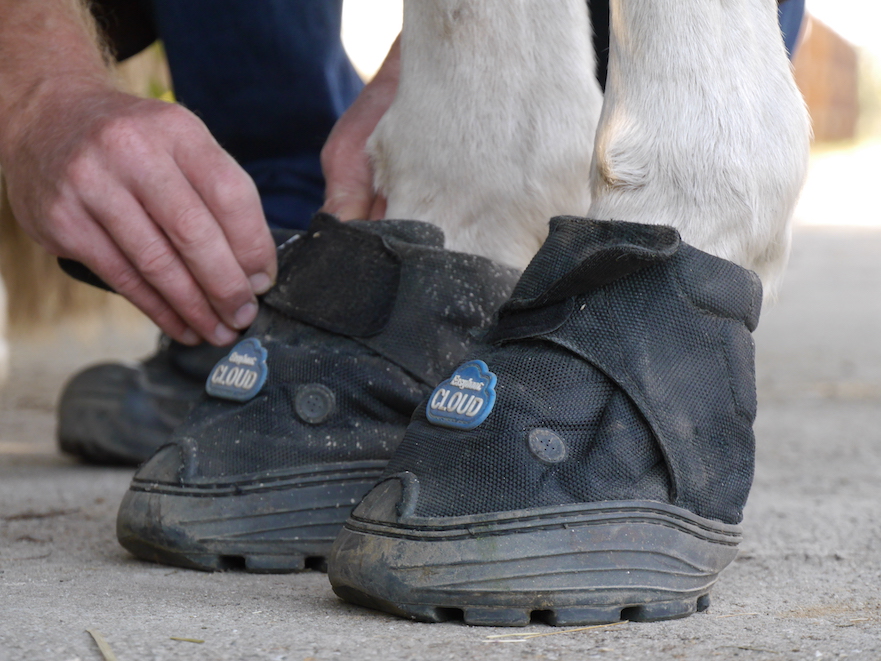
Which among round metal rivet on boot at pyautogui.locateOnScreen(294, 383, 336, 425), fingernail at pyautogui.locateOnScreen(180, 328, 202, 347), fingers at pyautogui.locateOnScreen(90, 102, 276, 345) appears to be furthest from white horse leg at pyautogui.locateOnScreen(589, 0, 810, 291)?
fingernail at pyautogui.locateOnScreen(180, 328, 202, 347)

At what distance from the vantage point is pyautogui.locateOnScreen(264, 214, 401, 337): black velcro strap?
943 mm

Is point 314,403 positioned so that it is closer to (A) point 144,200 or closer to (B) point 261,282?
(B) point 261,282

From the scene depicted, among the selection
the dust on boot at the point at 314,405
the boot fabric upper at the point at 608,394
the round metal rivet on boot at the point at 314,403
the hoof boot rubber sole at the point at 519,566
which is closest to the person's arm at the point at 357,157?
the dust on boot at the point at 314,405

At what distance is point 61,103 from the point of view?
1.09 m

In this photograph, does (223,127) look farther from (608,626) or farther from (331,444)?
(608,626)

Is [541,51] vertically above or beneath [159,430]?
above

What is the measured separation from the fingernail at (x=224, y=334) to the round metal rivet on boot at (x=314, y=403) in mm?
242

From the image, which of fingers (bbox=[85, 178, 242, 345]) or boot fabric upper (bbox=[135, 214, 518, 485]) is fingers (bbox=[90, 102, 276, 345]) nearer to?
fingers (bbox=[85, 178, 242, 345])

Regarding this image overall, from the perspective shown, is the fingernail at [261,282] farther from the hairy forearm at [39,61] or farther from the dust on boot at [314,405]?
the hairy forearm at [39,61]

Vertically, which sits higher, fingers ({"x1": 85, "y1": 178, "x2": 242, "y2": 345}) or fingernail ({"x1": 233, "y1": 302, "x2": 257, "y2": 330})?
fingers ({"x1": 85, "y1": 178, "x2": 242, "y2": 345})

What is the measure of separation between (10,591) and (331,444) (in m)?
0.29

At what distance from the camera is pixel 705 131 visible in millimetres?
810

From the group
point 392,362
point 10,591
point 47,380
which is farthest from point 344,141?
point 47,380

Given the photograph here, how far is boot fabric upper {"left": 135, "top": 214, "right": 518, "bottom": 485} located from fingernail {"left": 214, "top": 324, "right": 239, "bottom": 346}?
16cm
